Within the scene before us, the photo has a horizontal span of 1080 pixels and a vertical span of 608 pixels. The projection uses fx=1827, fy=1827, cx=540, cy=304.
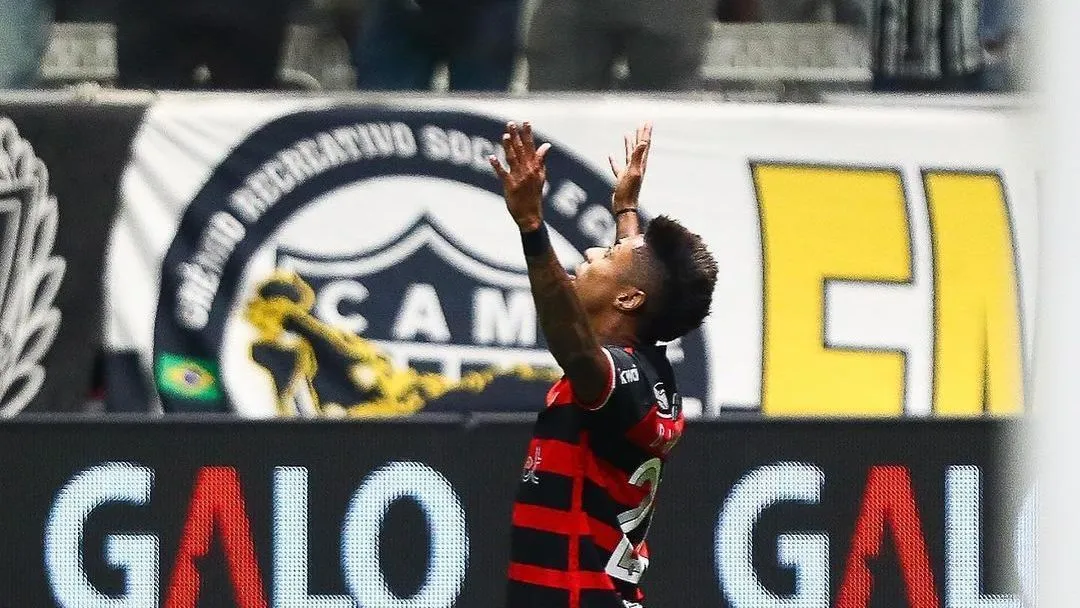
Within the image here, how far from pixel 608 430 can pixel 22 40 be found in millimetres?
4101

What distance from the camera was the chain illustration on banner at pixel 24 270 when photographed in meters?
6.31

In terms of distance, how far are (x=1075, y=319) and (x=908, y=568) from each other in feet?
11.8

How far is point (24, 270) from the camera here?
6402 mm

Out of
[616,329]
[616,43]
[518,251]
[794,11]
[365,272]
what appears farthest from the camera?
[794,11]

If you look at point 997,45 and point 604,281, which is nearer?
point 604,281

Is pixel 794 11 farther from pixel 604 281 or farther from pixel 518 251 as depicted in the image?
pixel 604 281

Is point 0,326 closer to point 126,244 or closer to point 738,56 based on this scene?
point 126,244

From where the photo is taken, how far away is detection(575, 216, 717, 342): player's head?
3496mm

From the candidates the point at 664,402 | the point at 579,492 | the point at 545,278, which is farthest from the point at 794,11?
the point at 545,278

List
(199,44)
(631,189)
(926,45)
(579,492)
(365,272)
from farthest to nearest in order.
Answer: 1. (926,45)
2. (199,44)
3. (365,272)
4. (631,189)
5. (579,492)

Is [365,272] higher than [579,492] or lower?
higher

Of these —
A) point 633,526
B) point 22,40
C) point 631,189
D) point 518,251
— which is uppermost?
point 22,40

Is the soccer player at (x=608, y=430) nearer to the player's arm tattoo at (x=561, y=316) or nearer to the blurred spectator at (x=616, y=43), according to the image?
the player's arm tattoo at (x=561, y=316)

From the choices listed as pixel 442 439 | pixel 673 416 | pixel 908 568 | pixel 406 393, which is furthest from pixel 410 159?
pixel 673 416
